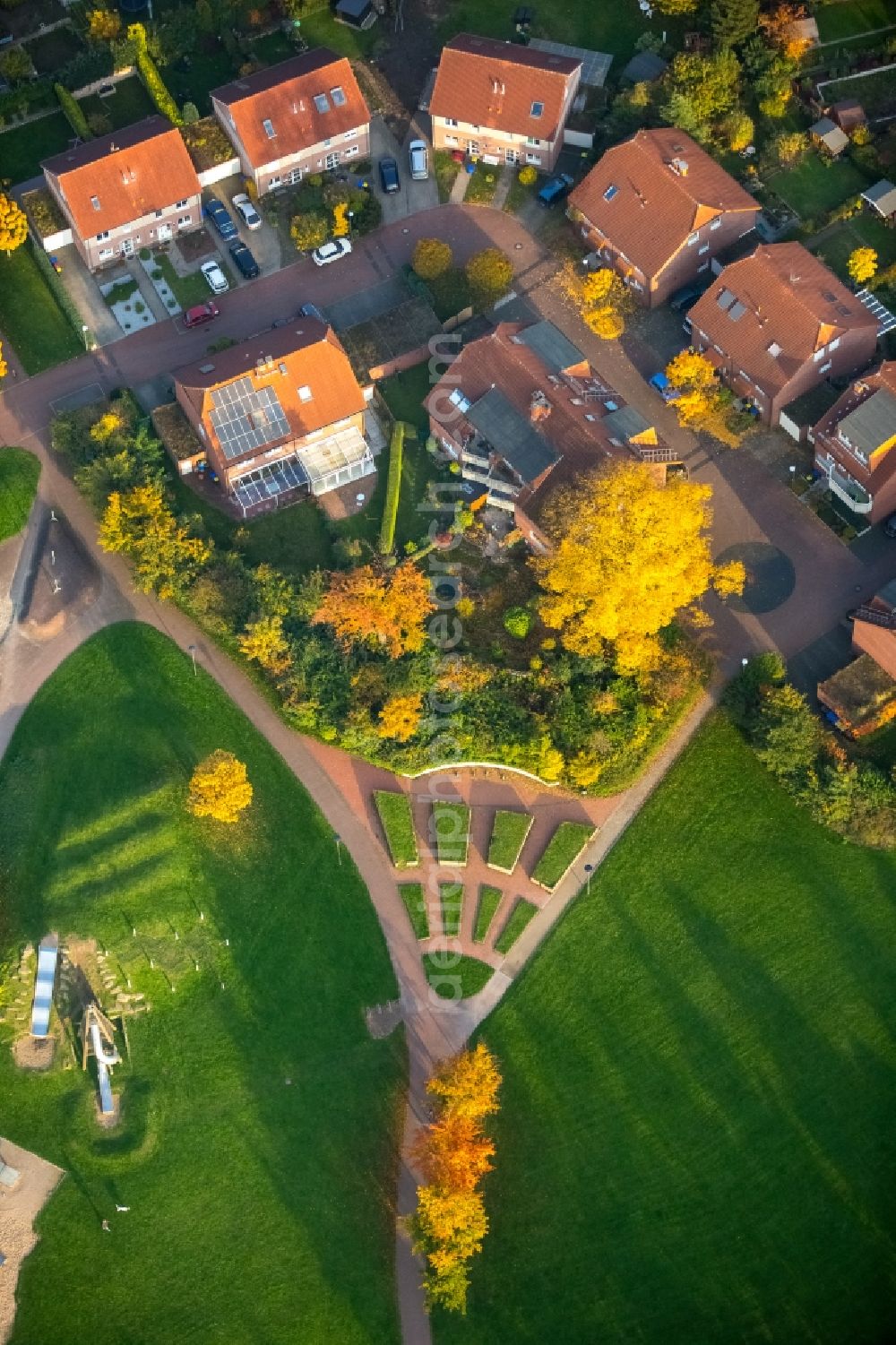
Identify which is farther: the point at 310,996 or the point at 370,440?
the point at 370,440

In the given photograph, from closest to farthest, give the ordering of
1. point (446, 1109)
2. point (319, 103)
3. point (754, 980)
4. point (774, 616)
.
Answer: point (446, 1109), point (754, 980), point (774, 616), point (319, 103)

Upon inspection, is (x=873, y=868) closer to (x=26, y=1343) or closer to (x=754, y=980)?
(x=754, y=980)

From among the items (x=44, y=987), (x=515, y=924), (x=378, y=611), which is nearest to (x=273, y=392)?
(x=378, y=611)

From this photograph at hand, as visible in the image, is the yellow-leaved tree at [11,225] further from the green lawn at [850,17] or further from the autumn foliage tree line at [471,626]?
the green lawn at [850,17]

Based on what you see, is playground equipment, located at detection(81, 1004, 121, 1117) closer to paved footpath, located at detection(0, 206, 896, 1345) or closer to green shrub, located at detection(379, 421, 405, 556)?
paved footpath, located at detection(0, 206, 896, 1345)

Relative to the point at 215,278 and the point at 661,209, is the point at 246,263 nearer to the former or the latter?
the point at 215,278

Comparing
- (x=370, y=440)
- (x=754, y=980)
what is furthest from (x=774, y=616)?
(x=370, y=440)

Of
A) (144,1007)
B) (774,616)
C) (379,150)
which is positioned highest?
(379,150)

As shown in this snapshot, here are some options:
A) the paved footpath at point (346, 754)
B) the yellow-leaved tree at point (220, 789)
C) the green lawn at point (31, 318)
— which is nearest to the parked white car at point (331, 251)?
the paved footpath at point (346, 754)

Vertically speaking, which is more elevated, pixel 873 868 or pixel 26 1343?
pixel 873 868
